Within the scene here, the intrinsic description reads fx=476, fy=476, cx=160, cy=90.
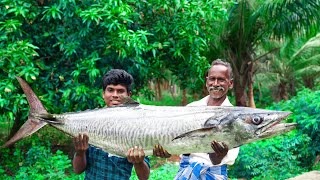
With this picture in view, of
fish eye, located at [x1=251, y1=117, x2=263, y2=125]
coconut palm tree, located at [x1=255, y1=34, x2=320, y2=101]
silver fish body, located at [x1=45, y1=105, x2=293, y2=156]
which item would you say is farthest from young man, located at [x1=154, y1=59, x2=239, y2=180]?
coconut palm tree, located at [x1=255, y1=34, x2=320, y2=101]

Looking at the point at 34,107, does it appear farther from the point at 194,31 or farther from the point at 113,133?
the point at 194,31

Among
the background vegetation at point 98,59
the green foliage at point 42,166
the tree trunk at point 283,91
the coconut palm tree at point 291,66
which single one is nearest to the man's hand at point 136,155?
the background vegetation at point 98,59

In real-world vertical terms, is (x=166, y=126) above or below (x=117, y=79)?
below

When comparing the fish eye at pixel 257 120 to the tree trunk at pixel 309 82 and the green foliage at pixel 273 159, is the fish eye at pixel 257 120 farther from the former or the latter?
the tree trunk at pixel 309 82

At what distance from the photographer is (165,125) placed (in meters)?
2.69

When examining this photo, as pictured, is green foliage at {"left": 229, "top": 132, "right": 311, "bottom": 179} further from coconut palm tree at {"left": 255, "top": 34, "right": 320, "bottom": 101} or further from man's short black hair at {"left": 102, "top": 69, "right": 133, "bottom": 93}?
coconut palm tree at {"left": 255, "top": 34, "right": 320, "bottom": 101}

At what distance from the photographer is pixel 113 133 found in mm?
2793

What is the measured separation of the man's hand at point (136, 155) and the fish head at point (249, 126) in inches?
15.8

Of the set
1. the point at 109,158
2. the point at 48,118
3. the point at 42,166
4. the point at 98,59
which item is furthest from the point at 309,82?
the point at 48,118

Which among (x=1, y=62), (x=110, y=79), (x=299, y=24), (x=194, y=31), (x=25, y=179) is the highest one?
(x=299, y=24)

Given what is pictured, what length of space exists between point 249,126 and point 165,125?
18.4 inches

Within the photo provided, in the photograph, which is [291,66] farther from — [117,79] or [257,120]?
[257,120]

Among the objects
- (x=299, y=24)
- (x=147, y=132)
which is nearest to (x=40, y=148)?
(x=147, y=132)

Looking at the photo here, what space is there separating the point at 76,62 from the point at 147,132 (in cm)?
373
